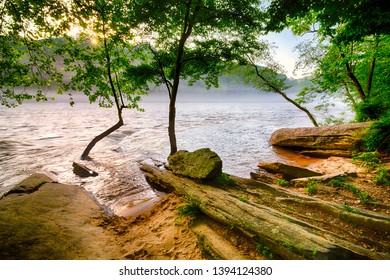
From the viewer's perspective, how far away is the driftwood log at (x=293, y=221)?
3.15 metres

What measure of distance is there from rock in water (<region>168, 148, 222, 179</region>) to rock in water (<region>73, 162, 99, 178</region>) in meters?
6.03

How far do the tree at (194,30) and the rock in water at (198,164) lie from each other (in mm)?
4828

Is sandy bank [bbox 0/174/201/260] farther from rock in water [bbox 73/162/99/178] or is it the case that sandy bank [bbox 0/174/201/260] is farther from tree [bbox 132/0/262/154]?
tree [bbox 132/0/262/154]

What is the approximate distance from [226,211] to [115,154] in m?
12.9

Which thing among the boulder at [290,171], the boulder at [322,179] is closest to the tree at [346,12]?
the boulder at [322,179]

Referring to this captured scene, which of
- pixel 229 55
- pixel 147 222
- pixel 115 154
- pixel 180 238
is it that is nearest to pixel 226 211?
pixel 180 238

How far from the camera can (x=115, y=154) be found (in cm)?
1501

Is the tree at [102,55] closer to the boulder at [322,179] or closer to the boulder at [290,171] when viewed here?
the boulder at [290,171]

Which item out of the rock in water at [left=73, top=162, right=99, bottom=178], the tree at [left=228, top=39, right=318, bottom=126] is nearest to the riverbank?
the rock in water at [left=73, top=162, right=99, bottom=178]

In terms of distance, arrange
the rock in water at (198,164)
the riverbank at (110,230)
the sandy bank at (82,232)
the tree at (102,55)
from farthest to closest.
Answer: the tree at (102,55), the rock in water at (198,164), the sandy bank at (82,232), the riverbank at (110,230)

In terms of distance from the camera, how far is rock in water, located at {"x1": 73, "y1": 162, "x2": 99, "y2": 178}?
1063 centimetres

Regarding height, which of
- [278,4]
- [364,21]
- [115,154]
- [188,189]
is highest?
[278,4]
